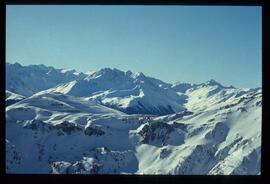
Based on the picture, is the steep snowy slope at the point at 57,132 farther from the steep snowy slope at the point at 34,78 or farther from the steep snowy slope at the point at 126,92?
the steep snowy slope at the point at 34,78

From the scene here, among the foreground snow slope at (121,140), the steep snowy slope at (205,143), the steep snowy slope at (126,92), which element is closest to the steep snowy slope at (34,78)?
the steep snowy slope at (126,92)

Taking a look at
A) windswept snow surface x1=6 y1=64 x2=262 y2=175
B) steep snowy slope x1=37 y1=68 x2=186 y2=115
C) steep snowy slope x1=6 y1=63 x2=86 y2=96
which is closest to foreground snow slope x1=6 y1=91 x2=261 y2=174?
windswept snow surface x1=6 y1=64 x2=262 y2=175

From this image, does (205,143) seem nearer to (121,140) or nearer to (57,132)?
(121,140)

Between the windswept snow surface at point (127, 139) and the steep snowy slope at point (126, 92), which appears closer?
the windswept snow surface at point (127, 139)

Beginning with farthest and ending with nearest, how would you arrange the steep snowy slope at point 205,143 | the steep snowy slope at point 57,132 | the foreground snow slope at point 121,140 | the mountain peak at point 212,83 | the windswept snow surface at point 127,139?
the mountain peak at point 212,83 < the steep snowy slope at point 205,143 < the steep snowy slope at point 57,132 < the foreground snow slope at point 121,140 < the windswept snow surface at point 127,139

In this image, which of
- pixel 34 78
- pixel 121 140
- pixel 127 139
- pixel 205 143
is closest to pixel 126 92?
pixel 34 78

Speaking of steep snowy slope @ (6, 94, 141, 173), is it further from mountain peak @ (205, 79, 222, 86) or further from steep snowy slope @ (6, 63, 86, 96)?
mountain peak @ (205, 79, 222, 86)
